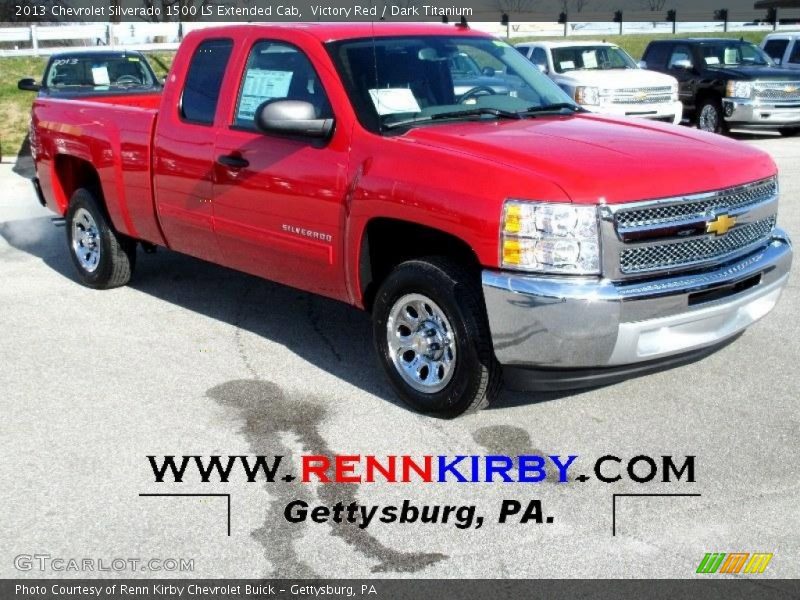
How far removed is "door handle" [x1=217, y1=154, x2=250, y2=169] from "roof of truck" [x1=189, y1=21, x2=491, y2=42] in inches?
31.4

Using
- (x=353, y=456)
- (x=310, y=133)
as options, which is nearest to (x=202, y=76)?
(x=310, y=133)

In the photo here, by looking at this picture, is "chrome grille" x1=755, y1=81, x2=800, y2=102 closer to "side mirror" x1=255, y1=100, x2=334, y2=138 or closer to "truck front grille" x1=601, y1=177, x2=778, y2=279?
"truck front grille" x1=601, y1=177, x2=778, y2=279

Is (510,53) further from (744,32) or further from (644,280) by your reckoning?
(744,32)

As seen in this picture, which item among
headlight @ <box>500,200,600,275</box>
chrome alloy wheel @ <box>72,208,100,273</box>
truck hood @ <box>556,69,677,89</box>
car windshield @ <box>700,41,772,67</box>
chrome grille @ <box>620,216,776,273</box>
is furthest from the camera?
car windshield @ <box>700,41,772,67</box>

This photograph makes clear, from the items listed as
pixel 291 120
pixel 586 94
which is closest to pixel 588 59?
pixel 586 94

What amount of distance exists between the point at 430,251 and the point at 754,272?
5.28 ft

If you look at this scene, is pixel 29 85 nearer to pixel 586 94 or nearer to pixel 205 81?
pixel 586 94

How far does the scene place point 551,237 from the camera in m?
4.45

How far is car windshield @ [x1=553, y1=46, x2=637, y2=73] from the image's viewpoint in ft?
58.4

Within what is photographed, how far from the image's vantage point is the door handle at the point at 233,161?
19.2 feet

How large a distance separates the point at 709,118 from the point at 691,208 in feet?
48.6

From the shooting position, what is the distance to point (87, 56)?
49.1ft

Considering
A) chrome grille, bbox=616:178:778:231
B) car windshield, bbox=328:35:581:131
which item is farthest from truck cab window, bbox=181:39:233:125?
chrome grille, bbox=616:178:778:231

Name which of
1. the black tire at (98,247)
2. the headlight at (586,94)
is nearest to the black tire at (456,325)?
the black tire at (98,247)
